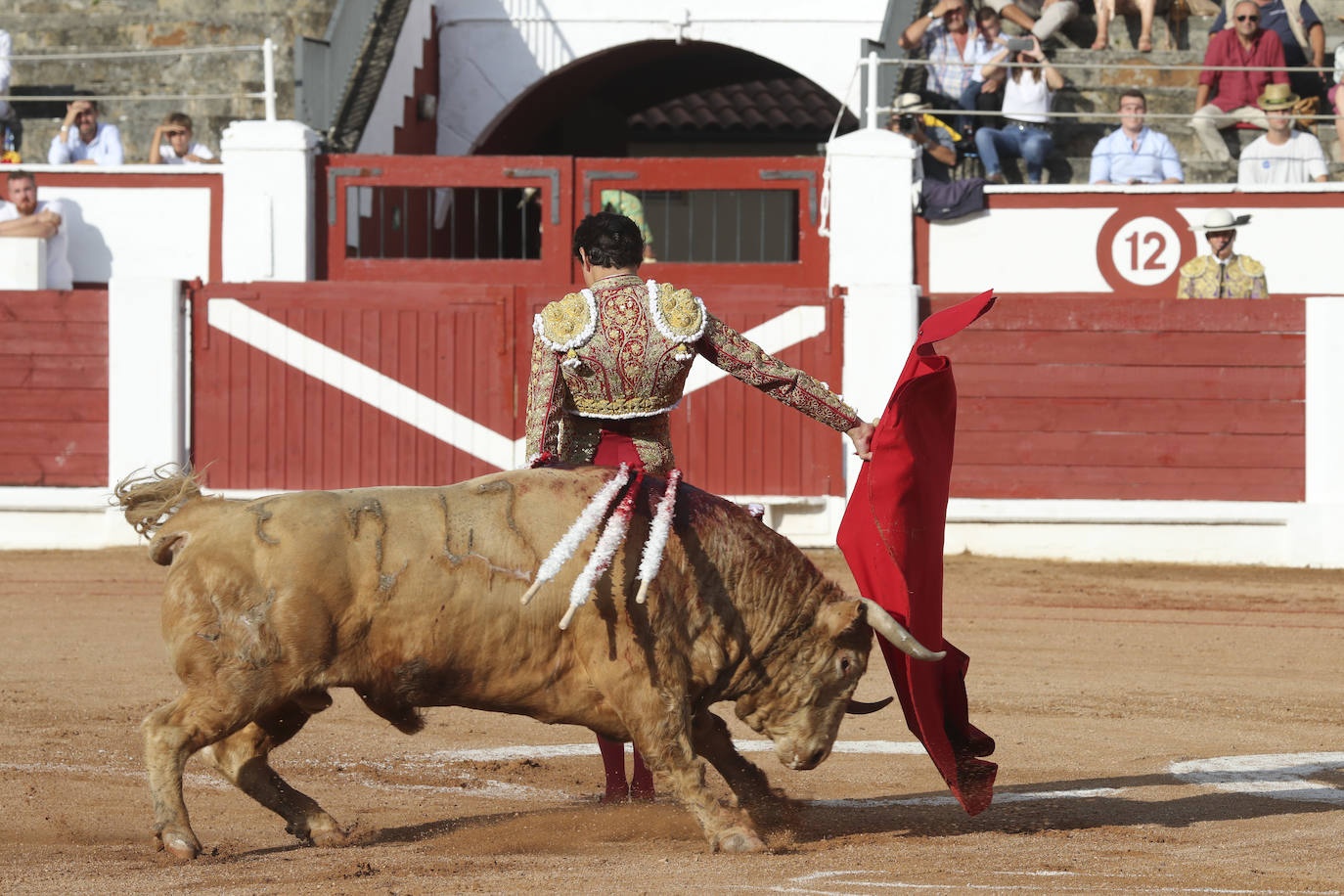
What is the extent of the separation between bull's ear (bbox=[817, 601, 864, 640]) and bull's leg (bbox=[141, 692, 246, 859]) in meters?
1.22

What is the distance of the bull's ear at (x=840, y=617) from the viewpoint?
3766 millimetres

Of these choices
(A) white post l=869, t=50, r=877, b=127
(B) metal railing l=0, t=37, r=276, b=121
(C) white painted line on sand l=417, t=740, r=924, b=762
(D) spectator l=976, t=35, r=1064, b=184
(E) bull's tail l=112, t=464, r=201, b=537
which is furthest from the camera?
(D) spectator l=976, t=35, r=1064, b=184

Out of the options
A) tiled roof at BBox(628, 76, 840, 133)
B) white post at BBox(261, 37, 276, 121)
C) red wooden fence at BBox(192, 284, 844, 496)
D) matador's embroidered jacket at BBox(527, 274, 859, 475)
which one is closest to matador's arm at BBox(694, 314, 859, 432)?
matador's embroidered jacket at BBox(527, 274, 859, 475)

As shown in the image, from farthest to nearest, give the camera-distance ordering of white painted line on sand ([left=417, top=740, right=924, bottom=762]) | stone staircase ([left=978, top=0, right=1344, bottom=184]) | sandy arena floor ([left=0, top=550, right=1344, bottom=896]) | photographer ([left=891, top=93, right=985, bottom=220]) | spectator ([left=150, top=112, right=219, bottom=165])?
spectator ([left=150, top=112, right=219, bottom=165]) < stone staircase ([left=978, top=0, right=1344, bottom=184]) < photographer ([left=891, top=93, right=985, bottom=220]) < white painted line on sand ([left=417, top=740, right=924, bottom=762]) < sandy arena floor ([left=0, top=550, right=1344, bottom=896])

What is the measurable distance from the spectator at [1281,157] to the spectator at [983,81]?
147 cm

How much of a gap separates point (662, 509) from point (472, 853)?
0.78 metres

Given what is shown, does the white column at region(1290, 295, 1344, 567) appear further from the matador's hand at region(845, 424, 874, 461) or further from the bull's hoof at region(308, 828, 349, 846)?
the bull's hoof at region(308, 828, 349, 846)

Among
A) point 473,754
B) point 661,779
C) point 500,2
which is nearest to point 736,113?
point 500,2

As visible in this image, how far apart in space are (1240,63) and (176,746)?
354 inches

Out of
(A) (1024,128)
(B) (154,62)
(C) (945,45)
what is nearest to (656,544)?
(A) (1024,128)

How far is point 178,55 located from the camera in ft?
40.3

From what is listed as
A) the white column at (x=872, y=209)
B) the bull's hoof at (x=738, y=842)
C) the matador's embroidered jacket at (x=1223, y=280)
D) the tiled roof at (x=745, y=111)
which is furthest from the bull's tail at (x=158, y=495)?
the tiled roof at (x=745, y=111)

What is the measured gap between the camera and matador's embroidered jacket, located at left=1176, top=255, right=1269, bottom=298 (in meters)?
9.38

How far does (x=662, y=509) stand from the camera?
→ 12.0ft
